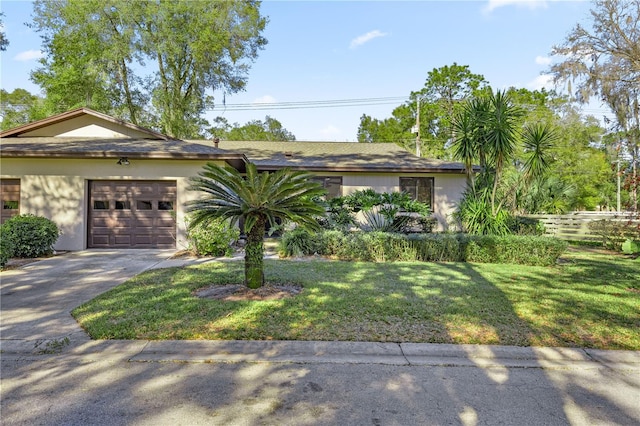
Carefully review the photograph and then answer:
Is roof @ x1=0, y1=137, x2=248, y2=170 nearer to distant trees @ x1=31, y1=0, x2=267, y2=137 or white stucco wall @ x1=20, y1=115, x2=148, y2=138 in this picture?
white stucco wall @ x1=20, y1=115, x2=148, y2=138

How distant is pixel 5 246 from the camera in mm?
7969

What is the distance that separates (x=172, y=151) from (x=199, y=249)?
3.38 meters

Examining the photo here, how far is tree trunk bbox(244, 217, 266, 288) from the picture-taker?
5.59 m

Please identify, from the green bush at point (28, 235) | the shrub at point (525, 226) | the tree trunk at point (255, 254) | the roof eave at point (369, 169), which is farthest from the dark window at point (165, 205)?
the shrub at point (525, 226)

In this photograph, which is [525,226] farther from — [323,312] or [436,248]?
[323,312]

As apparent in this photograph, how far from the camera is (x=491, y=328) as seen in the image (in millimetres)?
4305

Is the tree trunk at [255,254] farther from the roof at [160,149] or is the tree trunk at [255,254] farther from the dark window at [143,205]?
the dark window at [143,205]

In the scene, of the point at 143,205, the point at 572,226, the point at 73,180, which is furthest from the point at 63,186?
the point at 572,226

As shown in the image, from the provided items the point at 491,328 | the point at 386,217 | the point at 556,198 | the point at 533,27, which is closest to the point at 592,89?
the point at 556,198

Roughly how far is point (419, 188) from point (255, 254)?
10857 mm

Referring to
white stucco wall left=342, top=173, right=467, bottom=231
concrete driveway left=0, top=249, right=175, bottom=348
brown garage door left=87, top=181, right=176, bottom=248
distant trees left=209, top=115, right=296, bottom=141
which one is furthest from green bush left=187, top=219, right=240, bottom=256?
distant trees left=209, top=115, right=296, bottom=141

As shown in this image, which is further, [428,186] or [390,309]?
[428,186]

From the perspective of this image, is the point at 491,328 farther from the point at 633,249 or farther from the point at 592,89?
the point at 592,89

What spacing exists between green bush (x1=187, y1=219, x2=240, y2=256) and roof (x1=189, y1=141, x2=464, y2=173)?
11.9 feet
